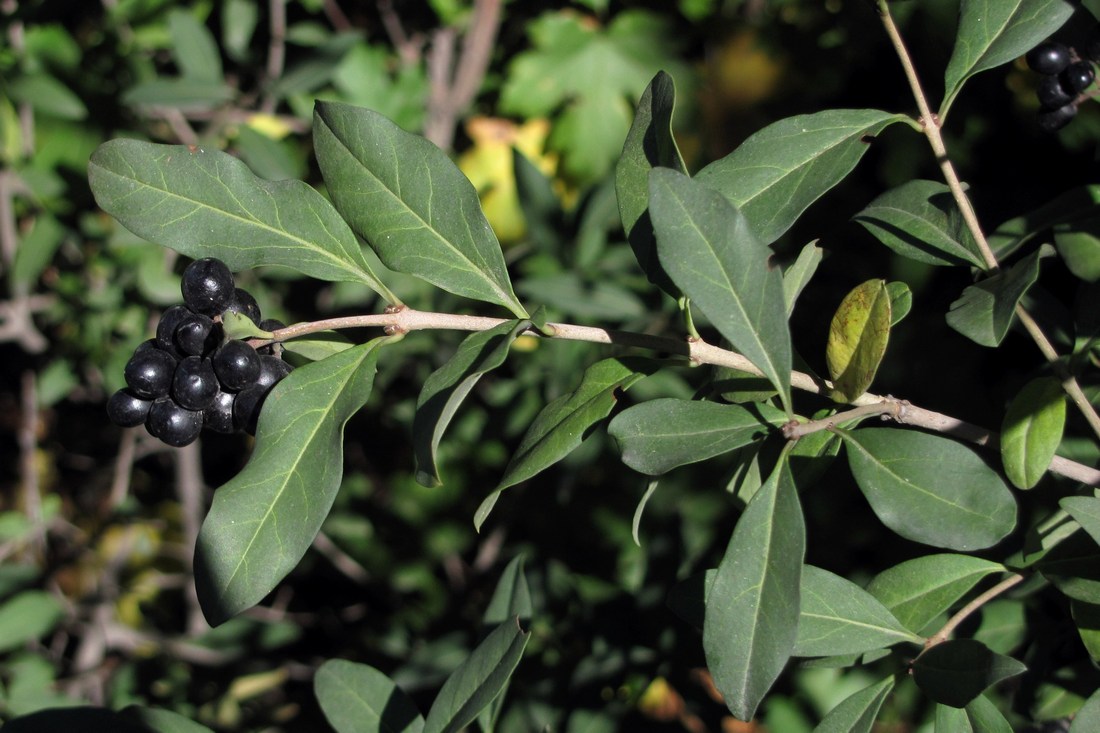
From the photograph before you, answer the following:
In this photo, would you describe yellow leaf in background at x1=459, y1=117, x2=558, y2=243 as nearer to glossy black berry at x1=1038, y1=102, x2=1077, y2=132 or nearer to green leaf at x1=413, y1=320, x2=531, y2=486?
glossy black berry at x1=1038, y1=102, x2=1077, y2=132

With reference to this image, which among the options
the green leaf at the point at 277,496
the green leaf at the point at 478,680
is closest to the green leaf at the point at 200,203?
the green leaf at the point at 277,496

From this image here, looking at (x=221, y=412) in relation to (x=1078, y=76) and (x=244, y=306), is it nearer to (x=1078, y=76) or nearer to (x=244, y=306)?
(x=244, y=306)

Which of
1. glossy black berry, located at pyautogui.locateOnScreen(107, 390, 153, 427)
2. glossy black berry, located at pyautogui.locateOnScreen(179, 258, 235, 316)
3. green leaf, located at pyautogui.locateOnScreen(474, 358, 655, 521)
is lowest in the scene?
glossy black berry, located at pyautogui.locateOnScreen(107, 390, 153, 427)

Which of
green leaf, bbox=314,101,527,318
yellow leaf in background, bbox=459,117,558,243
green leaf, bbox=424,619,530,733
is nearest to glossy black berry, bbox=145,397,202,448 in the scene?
green leaf, bbox=314,101,527,318

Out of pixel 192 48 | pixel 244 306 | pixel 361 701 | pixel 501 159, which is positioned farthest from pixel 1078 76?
pixel 501 159

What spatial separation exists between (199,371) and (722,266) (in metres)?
0.47

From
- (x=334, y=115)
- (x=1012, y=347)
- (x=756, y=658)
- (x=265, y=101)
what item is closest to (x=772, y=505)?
(x=756, y=658)

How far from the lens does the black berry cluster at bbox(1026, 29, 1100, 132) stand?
116 centimetres

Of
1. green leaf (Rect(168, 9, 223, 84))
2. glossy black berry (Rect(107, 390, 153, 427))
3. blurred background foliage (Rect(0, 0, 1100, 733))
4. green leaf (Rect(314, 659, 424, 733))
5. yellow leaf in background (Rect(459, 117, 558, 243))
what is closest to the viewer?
glossy black berry (Rect(107, 390, 153, 427))

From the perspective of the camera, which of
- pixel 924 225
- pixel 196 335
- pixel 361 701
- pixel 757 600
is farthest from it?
pixel 361 701

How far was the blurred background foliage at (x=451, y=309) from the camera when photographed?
184cm

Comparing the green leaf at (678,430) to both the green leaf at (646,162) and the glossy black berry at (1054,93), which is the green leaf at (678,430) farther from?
the glossy black berry at (1054,93)

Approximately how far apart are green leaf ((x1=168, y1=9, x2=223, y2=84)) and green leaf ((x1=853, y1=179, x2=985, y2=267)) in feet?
4.76

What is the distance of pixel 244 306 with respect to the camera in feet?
3.05
